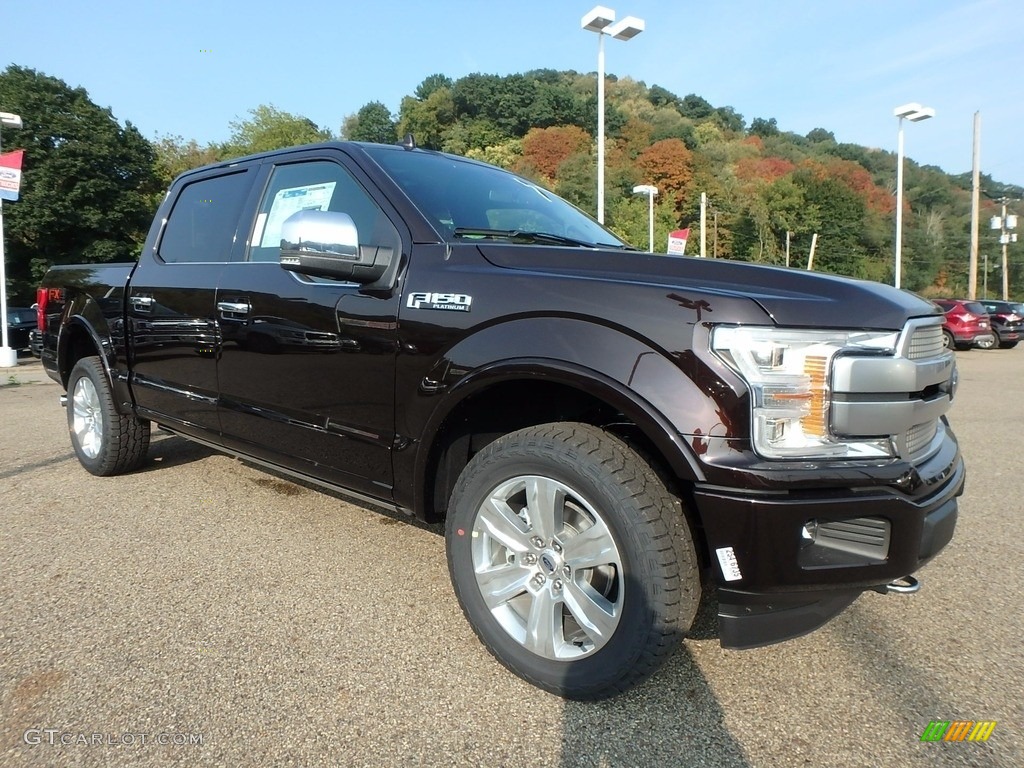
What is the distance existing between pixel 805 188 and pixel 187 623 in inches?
2559

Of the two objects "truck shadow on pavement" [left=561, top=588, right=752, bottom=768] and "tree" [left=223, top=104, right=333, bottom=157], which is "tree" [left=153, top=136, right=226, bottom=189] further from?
"truck shadow on pavement" [left=561, top=588, right=752, bottom=768]

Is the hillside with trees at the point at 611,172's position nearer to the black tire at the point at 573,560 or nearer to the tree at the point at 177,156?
the tree at the point at 177,156

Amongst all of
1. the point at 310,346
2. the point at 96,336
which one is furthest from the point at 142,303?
the point at 310,346

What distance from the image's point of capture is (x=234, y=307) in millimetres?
3275

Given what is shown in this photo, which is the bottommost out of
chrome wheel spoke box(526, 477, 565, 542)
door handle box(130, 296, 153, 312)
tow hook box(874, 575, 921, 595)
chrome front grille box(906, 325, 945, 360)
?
tow hook box(874, 575, 921, 595)

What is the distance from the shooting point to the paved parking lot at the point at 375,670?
1.95 m

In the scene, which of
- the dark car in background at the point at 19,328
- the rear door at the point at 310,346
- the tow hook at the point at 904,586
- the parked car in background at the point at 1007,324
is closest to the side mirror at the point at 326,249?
the rear door at the point at 310,346

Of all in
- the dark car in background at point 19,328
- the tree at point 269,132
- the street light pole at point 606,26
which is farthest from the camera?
the tree at point 269,132

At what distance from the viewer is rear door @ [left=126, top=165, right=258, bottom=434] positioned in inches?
139

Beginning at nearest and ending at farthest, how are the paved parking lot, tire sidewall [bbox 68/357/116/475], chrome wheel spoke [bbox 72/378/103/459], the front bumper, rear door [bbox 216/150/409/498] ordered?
the front bumper < the paved parking lot < rear door [bbox 216/150/409/498] < tire sidewall [bbox 68/357/116/475] < chrome wheel spoke [bbox 72/378/103/459]

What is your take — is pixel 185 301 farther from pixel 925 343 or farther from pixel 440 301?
pixel 925 343

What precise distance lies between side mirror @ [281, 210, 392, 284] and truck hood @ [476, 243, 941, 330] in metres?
0.55

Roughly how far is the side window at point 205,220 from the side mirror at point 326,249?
1167 mm

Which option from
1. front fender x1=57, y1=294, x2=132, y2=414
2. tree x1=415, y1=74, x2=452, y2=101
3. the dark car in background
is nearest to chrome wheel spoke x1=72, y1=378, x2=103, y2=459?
front fender x1=57, y1=294, x2=132, y2=414
